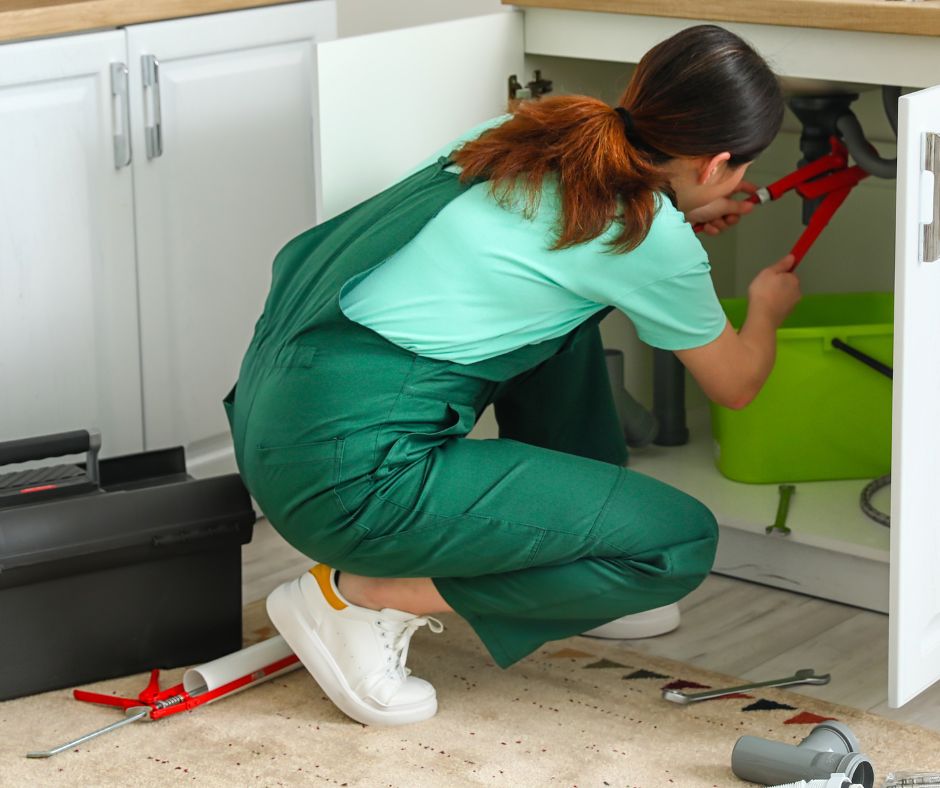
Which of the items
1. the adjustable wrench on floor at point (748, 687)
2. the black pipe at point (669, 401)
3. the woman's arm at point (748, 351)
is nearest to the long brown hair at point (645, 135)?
the woman's arm at point (748, 351)

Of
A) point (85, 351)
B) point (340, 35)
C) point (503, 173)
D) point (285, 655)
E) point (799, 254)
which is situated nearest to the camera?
point (503, 173)

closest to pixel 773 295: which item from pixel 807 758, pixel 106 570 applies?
pixel 807 758

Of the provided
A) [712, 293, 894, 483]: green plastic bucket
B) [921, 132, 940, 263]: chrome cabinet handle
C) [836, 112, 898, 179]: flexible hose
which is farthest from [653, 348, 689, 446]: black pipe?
[921, 132, 940, 263]: chrome cabinet handle

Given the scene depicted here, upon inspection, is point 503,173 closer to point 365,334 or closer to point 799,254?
point 365,334

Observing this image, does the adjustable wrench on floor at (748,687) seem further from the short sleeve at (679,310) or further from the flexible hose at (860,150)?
the flexible hose at (860,150)

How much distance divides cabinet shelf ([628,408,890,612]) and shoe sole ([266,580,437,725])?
1.91 ft

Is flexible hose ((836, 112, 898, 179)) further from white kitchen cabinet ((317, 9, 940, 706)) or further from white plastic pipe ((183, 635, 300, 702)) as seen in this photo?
white plastic pipe ((183, 635, 300, 702))

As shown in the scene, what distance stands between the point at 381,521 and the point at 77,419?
0.73m

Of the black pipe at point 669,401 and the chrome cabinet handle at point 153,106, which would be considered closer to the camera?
the chrome cabinet handle at point 153,106

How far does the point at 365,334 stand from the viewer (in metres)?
1.69

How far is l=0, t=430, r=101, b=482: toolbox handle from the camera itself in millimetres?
1887

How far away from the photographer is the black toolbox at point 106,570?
1.82 metres

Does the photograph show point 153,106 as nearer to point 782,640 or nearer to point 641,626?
point 641,626

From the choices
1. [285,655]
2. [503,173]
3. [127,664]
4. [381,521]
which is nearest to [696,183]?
[503,173]
